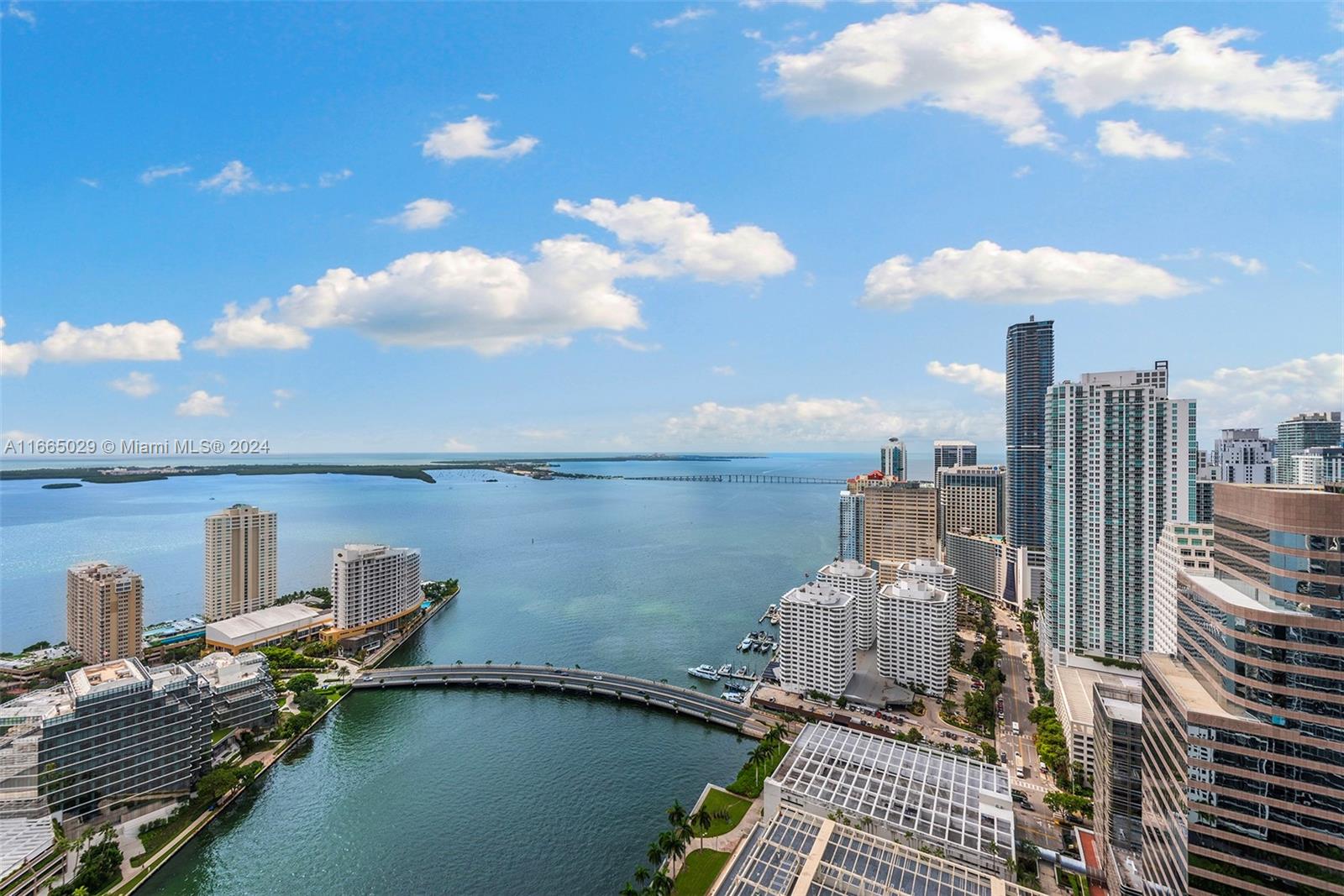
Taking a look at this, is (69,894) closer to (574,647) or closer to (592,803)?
(592,803)

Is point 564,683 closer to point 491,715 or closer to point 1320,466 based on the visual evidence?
point 491,715

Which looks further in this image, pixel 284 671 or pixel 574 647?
pixel 574 647

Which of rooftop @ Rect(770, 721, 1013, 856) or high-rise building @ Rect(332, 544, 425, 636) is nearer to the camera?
rooftop @ Rect(770, 721, 1013, 856)

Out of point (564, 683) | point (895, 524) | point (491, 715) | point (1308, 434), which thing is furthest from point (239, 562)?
point (1308, 434)

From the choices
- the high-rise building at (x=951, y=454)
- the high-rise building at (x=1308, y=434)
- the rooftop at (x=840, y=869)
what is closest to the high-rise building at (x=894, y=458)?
the high-rise building at (x=951, y=454)

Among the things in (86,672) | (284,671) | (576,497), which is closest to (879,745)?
(86,672)

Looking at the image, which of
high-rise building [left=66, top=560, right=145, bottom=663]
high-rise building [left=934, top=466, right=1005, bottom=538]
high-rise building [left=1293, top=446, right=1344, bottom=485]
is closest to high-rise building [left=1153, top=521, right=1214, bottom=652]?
high-rise building [left=934, top=466, right=1005, bottom=538]

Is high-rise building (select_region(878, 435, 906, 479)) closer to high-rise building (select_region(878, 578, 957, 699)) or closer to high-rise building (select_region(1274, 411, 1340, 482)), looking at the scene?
high-rise building (select_region(1274, 411, 1340, 482))
